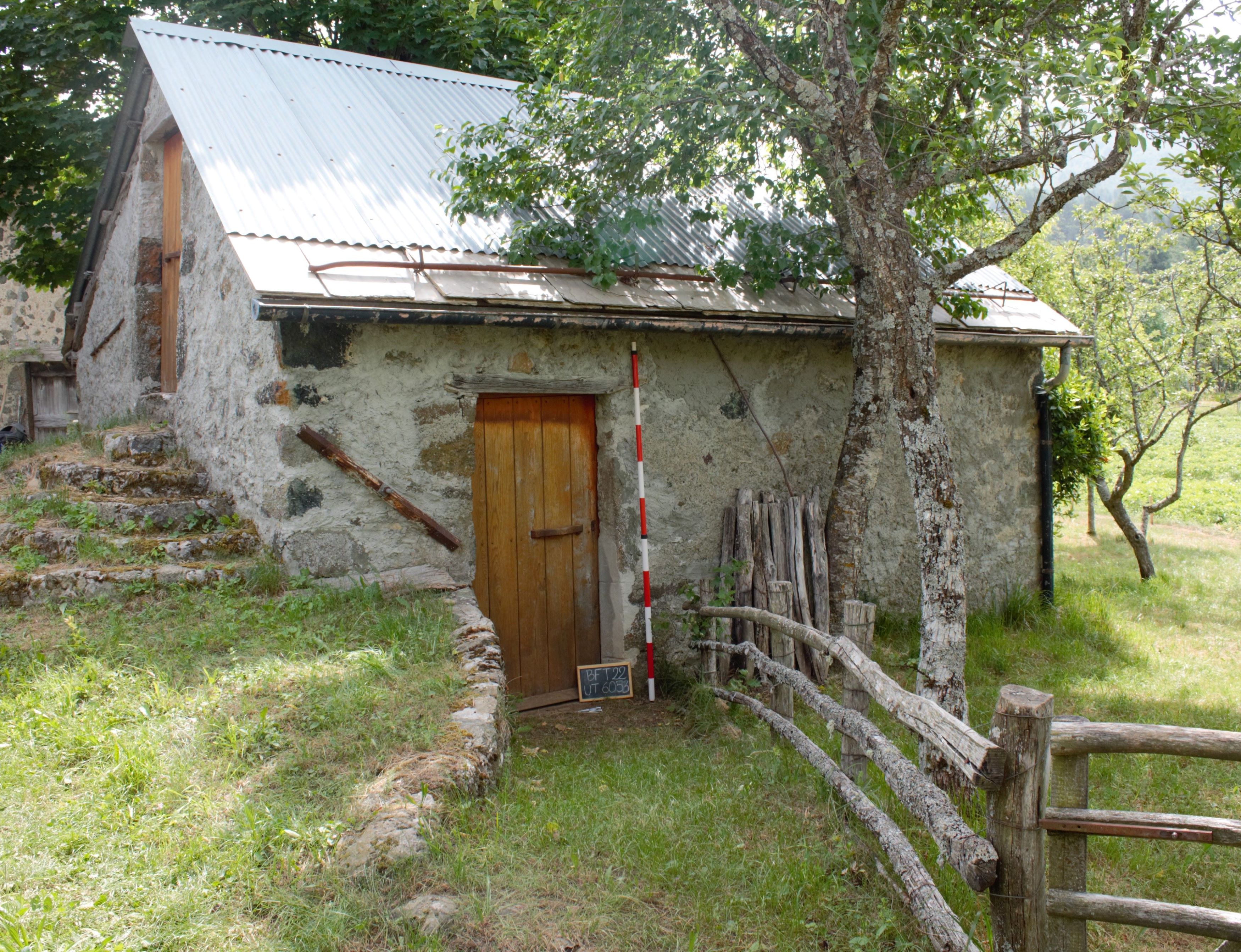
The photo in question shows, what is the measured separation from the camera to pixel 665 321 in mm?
5191

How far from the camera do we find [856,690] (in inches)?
141

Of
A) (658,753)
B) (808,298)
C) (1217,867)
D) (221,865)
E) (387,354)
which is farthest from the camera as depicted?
(808,298)

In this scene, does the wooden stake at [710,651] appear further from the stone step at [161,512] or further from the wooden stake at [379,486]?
the stone step at [161,512]

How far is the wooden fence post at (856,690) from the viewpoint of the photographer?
140 inches

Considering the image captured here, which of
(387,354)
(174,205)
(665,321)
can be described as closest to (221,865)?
(387,354)

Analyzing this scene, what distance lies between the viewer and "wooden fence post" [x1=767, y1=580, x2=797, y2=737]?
15.1 feet

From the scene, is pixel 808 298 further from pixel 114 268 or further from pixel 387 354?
pixel 114 268

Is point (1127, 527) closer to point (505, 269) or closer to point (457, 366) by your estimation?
point (505, 269)

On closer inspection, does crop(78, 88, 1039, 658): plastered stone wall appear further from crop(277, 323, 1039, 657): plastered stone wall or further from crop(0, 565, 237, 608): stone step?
crop(0, 565, 237, 608): stone step

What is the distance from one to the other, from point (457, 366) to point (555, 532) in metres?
1.28

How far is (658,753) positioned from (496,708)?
116cm

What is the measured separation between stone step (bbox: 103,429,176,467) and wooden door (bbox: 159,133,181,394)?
0.78m

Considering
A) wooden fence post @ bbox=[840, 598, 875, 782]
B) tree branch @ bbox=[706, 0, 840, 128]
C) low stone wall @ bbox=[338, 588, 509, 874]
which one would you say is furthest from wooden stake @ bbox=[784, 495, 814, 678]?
tree branch @ bbox=[706, 0, 840, 128]

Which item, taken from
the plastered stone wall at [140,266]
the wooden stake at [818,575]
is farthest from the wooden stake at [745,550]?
the plastered stone wall at [140,266]
